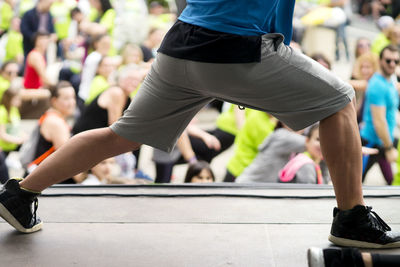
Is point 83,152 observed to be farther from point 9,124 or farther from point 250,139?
point 9,124

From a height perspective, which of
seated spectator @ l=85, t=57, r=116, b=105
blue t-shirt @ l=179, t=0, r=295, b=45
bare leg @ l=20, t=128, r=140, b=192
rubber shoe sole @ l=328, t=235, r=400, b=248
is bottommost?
seated spectator @ l=85, t=57, r=116, b=105

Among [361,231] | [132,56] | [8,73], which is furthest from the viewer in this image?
[132,56]

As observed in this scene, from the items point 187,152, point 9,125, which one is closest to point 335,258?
point 187,152

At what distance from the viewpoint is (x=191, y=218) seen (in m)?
3.20

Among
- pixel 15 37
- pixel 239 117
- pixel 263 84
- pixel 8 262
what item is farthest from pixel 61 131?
pixel 15 37

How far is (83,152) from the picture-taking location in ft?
9.37

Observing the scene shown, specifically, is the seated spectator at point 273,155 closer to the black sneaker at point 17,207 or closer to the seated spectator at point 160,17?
the black sneaker at point 17,207

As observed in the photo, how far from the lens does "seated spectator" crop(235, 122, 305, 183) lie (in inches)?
189

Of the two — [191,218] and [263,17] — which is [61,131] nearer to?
[191,218]

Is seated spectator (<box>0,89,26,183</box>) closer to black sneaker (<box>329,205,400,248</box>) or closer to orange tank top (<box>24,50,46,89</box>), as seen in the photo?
orange tank top (<box>24,50,46,89</box>)

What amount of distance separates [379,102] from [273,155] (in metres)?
1.34

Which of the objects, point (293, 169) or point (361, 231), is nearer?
point (361, 231)

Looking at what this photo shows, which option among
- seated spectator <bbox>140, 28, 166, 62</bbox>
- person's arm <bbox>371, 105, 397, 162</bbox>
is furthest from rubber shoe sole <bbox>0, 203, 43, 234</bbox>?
seated spectator <bbox>140, 28, 166, 62</bbox>

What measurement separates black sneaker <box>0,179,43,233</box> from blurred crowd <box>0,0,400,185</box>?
37.8 inches
